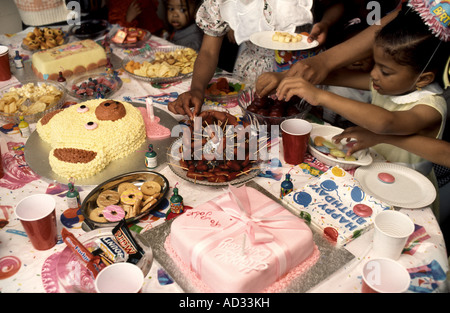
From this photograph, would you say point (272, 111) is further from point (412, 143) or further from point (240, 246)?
point (240, 246)

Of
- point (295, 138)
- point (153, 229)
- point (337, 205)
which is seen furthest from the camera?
point (295, 138)

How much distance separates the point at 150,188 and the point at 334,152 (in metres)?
0.87

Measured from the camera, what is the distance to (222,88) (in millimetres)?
2486

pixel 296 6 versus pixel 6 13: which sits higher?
pixel 296 6

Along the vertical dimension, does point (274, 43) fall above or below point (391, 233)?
above

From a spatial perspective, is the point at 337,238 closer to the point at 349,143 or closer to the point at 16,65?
the point at 349,143

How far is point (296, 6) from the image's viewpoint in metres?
2.48

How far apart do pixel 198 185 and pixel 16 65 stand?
74.7 inches

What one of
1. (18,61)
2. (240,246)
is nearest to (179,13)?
(18,61)

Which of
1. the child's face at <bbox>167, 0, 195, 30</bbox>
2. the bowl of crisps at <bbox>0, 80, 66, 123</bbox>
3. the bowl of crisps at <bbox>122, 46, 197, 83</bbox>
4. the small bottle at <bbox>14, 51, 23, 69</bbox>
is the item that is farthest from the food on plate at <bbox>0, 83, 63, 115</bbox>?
the child's face at <bbox>167, 0, 195, 30</bbox>

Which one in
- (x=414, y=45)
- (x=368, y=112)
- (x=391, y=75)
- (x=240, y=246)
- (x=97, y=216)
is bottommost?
(x=97, y=216)
